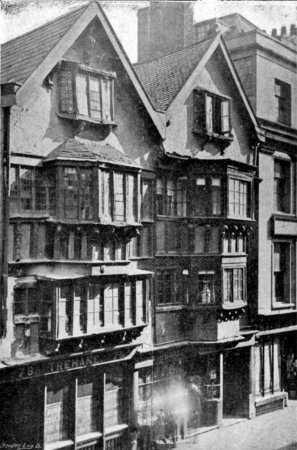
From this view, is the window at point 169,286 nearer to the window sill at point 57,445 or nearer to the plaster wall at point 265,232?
the plaster wall at point 265,232

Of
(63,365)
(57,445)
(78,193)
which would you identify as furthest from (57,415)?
(78,193)

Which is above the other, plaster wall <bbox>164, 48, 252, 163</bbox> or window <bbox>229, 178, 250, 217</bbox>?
plaster wall <bbox>164, 48, 252, 163</bbox>

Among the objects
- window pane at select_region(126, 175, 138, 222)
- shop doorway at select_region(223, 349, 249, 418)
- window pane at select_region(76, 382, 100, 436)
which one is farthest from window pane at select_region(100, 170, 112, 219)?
shop doorway at select_region(223, 349, 249, 418)

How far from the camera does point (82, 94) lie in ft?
50.0

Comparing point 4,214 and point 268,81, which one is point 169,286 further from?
point 268,81

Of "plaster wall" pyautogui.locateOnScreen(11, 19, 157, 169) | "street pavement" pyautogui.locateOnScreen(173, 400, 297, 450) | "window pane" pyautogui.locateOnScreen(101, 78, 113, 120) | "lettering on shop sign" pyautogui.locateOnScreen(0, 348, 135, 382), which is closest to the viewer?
"lettering on shop sign" pyautogui.locateOnScreen(0, 348, 135, 382)

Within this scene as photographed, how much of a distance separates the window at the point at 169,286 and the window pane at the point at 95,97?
5.50m

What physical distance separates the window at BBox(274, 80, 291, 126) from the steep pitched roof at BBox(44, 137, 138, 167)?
978 cm

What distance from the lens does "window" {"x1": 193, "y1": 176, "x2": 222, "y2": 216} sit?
1838cm

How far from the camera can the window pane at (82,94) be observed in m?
15.0

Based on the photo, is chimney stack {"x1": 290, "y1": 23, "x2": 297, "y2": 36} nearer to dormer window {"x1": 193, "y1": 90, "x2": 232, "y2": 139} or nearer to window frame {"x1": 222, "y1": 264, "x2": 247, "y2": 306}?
dormer window {"x1": 193, "y1": 90, "x2": 232, "y2": 139}

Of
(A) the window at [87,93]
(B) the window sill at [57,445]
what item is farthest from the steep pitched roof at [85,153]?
(B) the window sill at [57,445]

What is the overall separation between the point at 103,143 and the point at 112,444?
29.1 feet

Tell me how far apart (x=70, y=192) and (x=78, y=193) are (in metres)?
0.25
